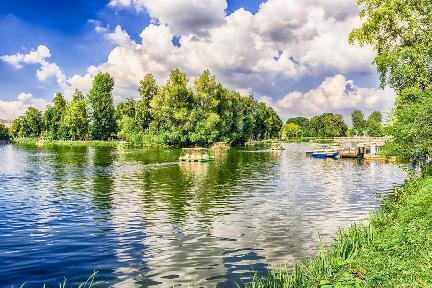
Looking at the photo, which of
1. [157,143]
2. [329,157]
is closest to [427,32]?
[329,157]

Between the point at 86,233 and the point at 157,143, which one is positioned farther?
the point at 157,143

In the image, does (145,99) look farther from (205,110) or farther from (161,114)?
(205,110)

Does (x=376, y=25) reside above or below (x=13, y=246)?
above

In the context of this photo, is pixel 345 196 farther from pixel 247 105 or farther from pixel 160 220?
pixel 247 105

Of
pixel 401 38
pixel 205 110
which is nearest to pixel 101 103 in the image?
pixel 205 110

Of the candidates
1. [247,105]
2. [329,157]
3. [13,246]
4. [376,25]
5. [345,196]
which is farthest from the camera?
[247,105]

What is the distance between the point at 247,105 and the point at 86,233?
148330 mm

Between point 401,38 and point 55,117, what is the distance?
6104 inches

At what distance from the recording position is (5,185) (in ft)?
127

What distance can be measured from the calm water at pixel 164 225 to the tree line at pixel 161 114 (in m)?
68.4

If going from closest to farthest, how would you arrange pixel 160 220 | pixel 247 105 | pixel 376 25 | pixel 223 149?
pixel 160 220 < pixel 376 25 < pixel 223 149 < pixel 247 105

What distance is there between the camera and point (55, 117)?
16712cm

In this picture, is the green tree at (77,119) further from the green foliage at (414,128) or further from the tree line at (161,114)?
the green foliage at (414,128)

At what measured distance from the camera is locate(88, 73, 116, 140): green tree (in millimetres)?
147625
